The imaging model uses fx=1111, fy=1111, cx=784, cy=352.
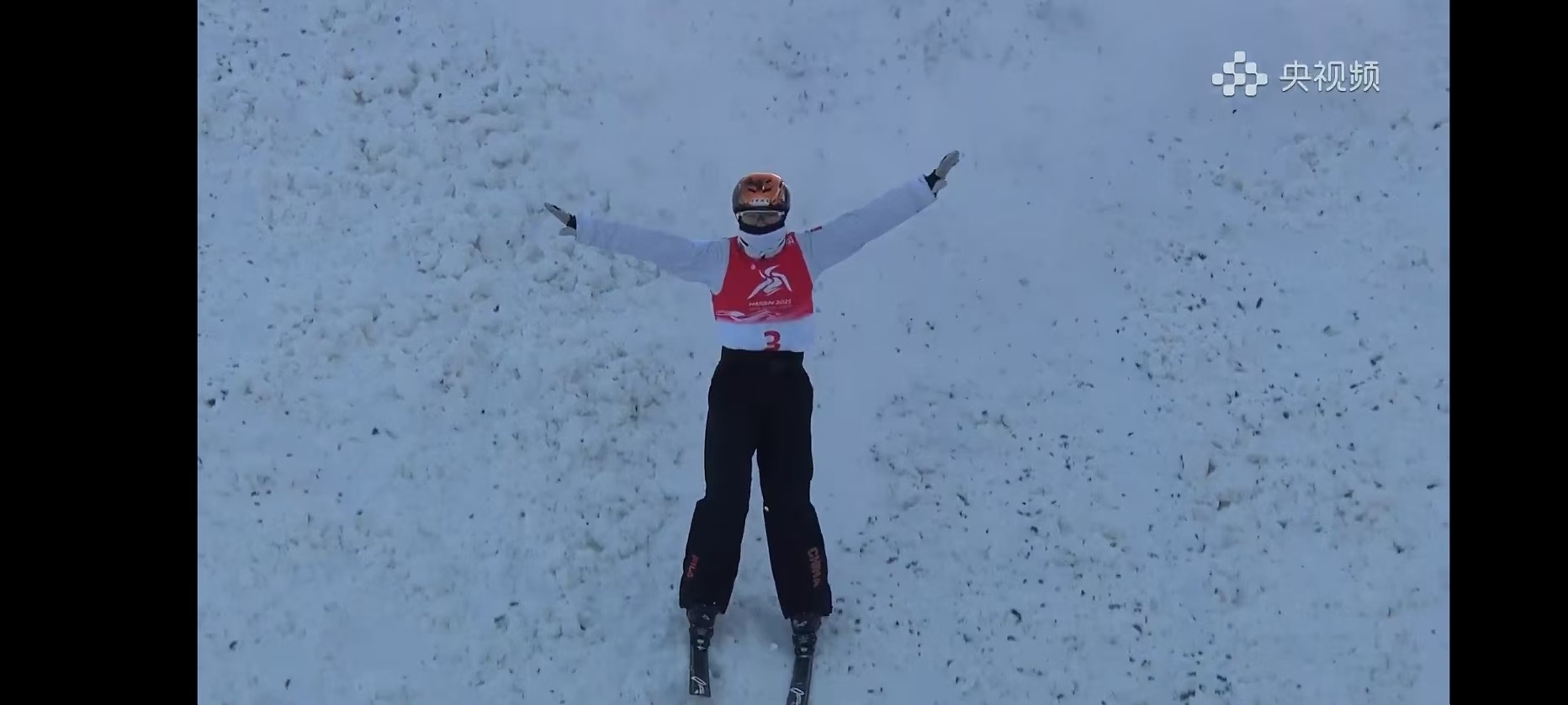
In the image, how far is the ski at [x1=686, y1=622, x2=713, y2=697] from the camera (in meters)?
7.47

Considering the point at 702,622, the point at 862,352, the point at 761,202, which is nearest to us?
the point at 761,202

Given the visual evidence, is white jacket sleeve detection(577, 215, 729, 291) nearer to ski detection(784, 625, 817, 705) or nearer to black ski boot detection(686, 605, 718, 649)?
black ski boot detection(686, 605, 718, 649)

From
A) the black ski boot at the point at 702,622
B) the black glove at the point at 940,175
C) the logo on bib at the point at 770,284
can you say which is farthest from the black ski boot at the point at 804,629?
the black glove at the point at 940,175

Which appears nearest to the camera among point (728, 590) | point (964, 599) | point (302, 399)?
point (728, 590)

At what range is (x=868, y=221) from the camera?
6.98 meters

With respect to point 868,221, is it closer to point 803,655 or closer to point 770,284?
point 770,284

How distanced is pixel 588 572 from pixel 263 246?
3.86m

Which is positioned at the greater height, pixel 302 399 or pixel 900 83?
pixel 900 83

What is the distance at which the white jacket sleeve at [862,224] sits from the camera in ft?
22.8

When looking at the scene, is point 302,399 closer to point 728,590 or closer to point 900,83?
point 728,590

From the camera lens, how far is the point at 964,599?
800 cm

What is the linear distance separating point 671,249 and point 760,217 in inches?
24.1

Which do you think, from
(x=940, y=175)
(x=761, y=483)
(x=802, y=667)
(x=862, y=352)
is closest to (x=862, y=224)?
(x=940, y=175)

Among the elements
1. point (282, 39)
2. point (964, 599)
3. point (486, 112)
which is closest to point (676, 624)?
point (964, 599)
